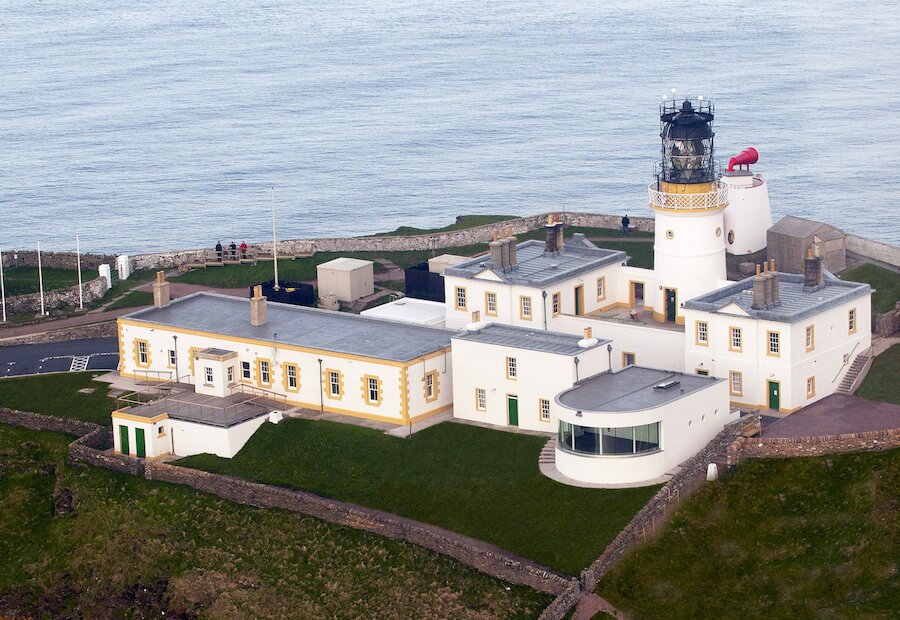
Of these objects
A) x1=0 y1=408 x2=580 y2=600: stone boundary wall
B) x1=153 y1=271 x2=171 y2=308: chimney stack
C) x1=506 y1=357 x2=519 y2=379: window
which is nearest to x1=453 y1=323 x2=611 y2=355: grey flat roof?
x1=506 y1=357 x2=519 y2=379: window

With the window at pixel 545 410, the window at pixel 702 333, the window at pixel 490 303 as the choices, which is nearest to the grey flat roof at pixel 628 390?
the window at pixel 545 410

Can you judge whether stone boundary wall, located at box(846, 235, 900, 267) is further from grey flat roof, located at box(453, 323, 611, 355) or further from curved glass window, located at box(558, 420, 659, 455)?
curved glass window, located at box(558, 420, 659, 455)

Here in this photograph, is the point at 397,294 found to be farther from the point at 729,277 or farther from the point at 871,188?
the point at 871,188

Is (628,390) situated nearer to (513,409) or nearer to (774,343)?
(513,409)

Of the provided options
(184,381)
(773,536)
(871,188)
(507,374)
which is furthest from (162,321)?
(871,188)

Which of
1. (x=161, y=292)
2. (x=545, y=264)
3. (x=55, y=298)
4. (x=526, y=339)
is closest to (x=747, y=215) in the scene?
(x=545, y=264)

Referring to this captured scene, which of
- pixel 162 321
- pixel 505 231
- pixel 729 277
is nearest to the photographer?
pixel 162 321
